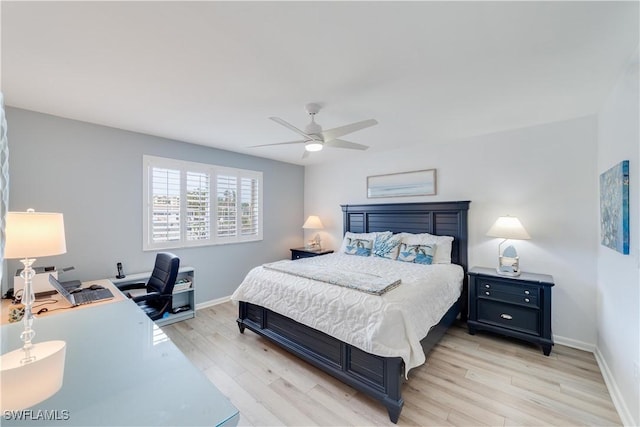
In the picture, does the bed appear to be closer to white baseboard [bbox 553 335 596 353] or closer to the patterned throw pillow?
the patterned throw pillow

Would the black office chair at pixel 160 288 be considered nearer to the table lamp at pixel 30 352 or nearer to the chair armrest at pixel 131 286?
the chair armrest at pixel 131 286

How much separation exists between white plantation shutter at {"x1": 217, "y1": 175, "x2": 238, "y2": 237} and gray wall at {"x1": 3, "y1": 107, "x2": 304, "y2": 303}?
0.28 meters

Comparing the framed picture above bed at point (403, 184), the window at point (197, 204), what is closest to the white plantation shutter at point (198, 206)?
the window at point (197, 204)

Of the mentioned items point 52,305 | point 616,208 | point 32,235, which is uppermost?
point 616,208

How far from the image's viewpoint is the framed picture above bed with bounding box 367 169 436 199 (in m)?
4.04

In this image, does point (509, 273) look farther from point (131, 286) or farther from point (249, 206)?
point (131, 286)

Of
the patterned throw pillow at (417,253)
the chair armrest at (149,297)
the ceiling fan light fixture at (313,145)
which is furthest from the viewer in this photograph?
the patterned throw pillow at (417,253)

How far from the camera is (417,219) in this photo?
13.3 ft

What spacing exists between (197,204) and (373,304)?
122 inches

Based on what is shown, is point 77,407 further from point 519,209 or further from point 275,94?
point 519,209

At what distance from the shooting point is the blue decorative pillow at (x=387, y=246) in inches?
152

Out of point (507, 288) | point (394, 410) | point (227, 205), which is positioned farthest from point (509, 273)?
point (227, 205)

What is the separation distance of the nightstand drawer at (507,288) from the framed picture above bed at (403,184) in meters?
1.43

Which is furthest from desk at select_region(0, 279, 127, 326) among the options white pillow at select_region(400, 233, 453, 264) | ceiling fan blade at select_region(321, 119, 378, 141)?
white pillow at select_region(400, 233, 453, 264)
